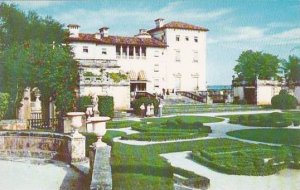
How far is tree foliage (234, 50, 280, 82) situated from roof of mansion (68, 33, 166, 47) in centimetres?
1556

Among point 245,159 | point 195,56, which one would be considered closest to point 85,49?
point 195,56

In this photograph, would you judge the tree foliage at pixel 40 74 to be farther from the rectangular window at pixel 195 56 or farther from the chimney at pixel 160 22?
the rectangular window at pixel 195 56

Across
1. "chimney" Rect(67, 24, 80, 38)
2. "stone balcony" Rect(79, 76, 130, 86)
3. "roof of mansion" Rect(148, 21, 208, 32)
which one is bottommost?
"stone balcony" Rect(79, 76, 130, 86)

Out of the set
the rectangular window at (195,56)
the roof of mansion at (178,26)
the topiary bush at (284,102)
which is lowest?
the topiary bush at (284,102)

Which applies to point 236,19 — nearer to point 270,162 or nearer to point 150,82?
point 270,162

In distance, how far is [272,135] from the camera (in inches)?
656

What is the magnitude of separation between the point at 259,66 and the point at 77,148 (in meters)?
49.2

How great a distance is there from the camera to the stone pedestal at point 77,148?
11.4 metres

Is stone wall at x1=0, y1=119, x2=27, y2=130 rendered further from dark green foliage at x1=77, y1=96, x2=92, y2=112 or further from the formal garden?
dark green foliage at x1=77, y1=96, x2=92, y2=112

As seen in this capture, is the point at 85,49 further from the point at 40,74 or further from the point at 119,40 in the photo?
the point at 40,74

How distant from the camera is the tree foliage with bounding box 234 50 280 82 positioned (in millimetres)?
57000

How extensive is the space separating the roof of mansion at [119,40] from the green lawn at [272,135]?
2754 centimetres

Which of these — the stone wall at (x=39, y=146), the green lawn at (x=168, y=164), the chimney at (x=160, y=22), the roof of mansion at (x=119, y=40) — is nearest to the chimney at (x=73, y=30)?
the roof of mansion at (x=119, y=40)

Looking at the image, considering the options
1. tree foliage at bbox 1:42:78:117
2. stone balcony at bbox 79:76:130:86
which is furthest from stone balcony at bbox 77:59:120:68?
tree foliage at bbox 1:42:78:117
